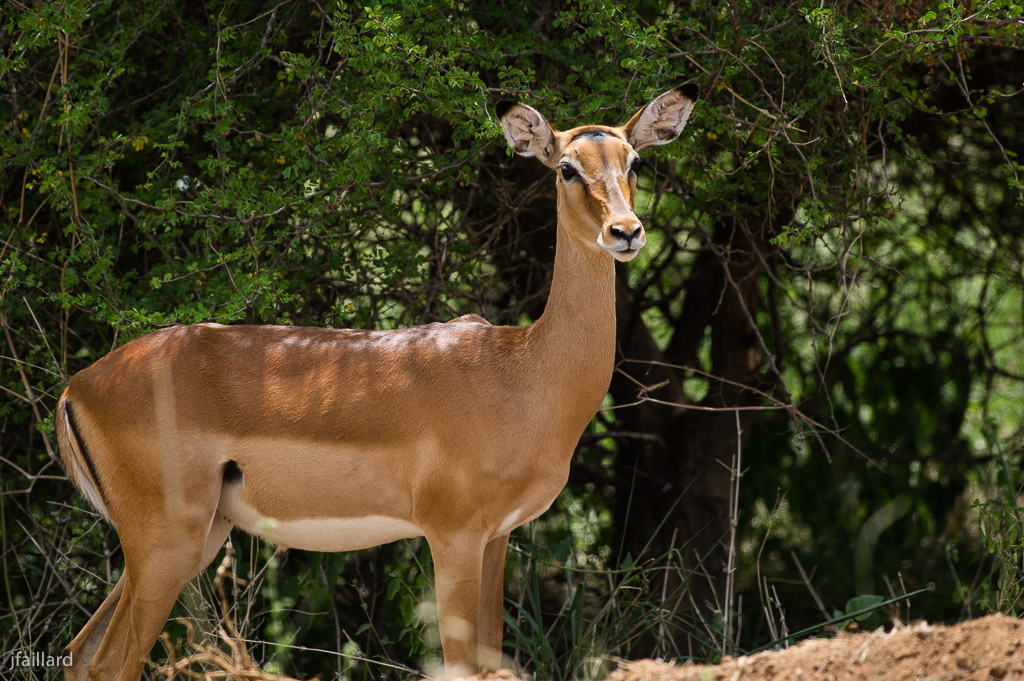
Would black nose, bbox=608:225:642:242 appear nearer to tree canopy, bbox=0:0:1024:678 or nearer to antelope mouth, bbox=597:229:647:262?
antelope mouth, bbox=597:229:647:262

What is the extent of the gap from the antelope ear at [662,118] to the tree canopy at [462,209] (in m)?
0.13

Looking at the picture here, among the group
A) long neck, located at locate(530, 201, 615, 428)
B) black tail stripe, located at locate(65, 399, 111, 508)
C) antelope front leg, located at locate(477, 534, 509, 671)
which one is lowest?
antelope front leg, located at locate(477, 534, 509, 671)

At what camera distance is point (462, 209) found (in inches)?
252

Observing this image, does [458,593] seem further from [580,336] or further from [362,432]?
[580,336]

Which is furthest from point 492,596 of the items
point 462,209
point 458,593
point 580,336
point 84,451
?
point 462,209

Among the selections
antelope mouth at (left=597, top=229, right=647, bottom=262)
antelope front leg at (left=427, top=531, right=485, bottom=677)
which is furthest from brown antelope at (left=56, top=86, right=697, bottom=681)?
antelope mouth at (left=597, top=229, right=647, bottom=262)

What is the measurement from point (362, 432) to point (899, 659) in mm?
2126

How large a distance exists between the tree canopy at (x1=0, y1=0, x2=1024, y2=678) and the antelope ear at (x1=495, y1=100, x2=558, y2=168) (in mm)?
327

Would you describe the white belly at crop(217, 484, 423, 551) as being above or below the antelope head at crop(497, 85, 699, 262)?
below

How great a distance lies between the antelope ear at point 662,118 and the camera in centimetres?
450

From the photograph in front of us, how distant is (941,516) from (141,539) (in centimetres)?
648

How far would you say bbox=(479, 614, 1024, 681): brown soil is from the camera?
3342mm

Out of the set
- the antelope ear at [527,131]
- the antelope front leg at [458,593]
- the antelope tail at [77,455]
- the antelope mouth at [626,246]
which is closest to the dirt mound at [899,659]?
the antelope front leg at [458,593]

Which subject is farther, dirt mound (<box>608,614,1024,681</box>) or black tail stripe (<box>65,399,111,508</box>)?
black tail stripe (<box>65,399,111,508</box>)
